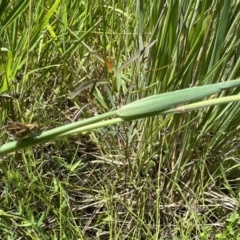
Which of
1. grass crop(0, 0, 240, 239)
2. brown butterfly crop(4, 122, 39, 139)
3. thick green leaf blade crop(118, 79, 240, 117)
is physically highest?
thick green leaf blade crop(118, 79, 240, 117)

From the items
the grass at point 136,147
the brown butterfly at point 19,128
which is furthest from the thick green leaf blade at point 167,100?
the grass at point 136,147

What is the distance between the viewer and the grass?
0.92 meters

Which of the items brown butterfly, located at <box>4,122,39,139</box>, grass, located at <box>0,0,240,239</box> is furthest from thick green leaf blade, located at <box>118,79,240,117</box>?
grass, located at <box>0,0,240,239</box>

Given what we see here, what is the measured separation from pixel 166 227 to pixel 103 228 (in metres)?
0.14

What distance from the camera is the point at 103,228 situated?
1.00 m

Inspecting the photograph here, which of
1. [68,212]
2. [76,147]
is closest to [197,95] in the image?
[68,212]

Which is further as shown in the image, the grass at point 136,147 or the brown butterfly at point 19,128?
the grass at point 136,147

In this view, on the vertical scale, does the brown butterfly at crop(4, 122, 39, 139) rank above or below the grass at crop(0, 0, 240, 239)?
above

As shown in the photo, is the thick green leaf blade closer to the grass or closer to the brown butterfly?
the brown butterfly

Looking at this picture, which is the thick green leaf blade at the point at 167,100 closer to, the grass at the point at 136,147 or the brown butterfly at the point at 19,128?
the brown butterfly at the point at 19,128

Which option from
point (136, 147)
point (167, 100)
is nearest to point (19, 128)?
point (167, 100)

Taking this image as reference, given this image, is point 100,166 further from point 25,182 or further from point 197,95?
point 197,95

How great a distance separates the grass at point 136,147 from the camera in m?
0.92

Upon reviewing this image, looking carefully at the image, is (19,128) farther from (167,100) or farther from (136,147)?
(136,147)
